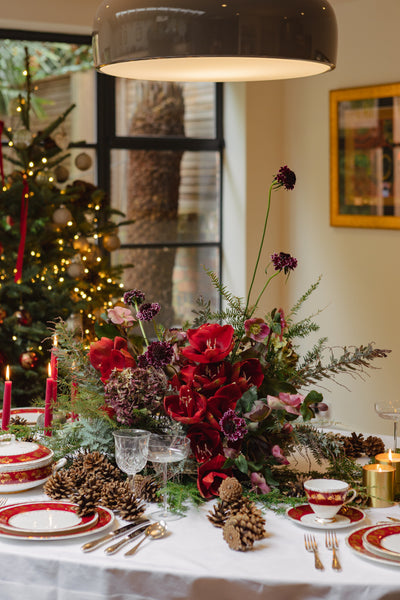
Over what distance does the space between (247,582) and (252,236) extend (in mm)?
3467

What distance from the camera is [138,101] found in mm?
4805

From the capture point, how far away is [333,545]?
1.61m

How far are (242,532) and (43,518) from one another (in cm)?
41

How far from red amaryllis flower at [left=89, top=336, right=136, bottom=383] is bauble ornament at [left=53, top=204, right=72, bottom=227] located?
6.14 feet

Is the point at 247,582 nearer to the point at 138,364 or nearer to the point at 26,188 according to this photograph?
the point at 138,364

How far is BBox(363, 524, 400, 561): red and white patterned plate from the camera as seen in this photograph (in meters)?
1.53

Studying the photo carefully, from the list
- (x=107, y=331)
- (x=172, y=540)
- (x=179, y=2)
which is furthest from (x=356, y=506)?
(x=179, y=2)

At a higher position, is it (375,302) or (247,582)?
(375,302)

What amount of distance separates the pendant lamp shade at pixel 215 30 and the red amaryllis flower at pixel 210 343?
0.59 m

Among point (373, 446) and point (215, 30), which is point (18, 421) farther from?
point (215, 30)

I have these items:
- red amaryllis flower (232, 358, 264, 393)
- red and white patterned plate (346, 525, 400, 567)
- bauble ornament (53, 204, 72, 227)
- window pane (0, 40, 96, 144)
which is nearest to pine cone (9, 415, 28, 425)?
red amaryllis flower (232, 358, 264, 393)

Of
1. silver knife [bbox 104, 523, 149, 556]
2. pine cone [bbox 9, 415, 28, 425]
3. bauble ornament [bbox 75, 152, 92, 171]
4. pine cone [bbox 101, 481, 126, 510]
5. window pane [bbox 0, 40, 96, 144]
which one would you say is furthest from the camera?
window pane [bbox 0, 40, 96, 144]

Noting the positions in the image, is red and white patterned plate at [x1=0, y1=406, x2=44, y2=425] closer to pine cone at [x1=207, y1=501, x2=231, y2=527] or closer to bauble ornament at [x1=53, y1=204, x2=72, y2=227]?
pine cone at [x1=207, y1=501, x2=231, y2=527]

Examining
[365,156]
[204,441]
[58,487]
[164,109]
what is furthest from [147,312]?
[164,109]
